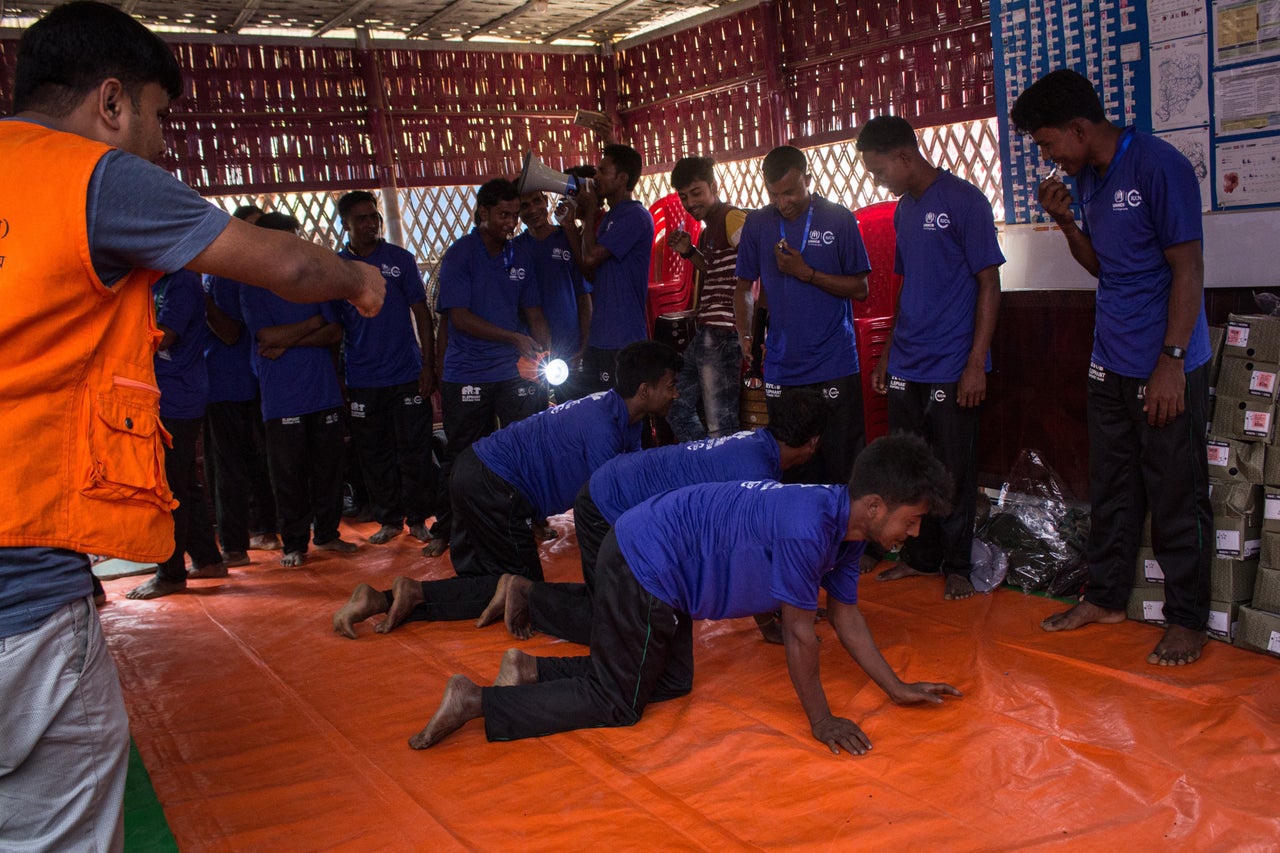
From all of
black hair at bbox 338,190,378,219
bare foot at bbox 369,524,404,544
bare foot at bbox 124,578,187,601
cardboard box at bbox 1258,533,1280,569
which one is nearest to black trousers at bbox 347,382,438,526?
bare foot at bbox 369,524,404,544

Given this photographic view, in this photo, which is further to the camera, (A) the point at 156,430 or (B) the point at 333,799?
(B) the point at 333,799

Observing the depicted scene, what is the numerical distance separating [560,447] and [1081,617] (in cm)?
184

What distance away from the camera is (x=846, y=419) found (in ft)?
13.5

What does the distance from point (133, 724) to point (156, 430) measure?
2.06 metres

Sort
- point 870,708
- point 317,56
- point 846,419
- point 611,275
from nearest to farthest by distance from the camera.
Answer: point 870,708 < point 846,419 < point 611,275 < point 317,56

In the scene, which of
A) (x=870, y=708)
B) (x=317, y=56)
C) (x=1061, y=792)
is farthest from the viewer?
(x=317, y=56)

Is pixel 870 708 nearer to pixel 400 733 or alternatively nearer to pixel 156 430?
pixel 400 733

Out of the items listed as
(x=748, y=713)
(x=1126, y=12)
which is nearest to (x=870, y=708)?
(x=748, y=713)

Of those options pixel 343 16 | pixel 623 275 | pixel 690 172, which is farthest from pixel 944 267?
pixel 343 16

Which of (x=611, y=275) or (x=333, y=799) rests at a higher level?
(x=611, y=275)

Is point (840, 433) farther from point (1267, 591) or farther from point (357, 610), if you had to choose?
point (357, 610)

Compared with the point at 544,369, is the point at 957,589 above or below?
below

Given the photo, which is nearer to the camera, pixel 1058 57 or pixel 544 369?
pixel 1058 57

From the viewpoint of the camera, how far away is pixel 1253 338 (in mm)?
3127
